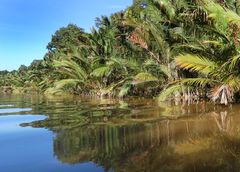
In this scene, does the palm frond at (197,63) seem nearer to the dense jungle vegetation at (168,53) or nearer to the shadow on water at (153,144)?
the dense jungle vegetation at (168,53)

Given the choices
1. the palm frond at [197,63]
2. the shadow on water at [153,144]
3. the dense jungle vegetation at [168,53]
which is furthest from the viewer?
the palm frond at [197,63]

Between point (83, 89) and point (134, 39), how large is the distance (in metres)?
11.2

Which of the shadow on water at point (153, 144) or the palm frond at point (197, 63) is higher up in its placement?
the palm frond at point (197, 63)

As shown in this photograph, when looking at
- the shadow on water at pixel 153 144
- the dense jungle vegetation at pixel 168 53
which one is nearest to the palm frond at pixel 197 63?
the dense jungle vegetation at pixel 168 53

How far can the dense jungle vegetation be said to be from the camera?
9492mm

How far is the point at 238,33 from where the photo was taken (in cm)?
894

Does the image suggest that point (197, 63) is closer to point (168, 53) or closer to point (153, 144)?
point (168, 53)

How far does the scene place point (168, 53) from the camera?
13.5 m

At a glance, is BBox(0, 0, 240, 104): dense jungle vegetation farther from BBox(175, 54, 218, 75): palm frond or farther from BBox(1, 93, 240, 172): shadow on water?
BBox(1, 93, 240, 172): shadow on water

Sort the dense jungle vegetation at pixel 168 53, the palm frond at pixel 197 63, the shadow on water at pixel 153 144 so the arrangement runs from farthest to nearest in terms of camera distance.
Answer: the palm frond at pixel 197 63, the dense jungle vegetation at pixel 168 53, the shadow on water at pixel 153 144

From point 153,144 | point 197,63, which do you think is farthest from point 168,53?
point 153,144

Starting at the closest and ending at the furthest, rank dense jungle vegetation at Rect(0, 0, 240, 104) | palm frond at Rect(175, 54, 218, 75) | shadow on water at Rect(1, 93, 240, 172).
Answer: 1. shadow on water at Rect(1, 93, 240, 172)
2. dense jungle vegetation at Rect(0, 0, 240, 104)
3. palm frond at Rect(175, 54, 218, 75)

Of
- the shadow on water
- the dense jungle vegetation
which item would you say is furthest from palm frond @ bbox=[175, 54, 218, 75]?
the shadow on water

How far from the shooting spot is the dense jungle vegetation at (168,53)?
949 centimetres
